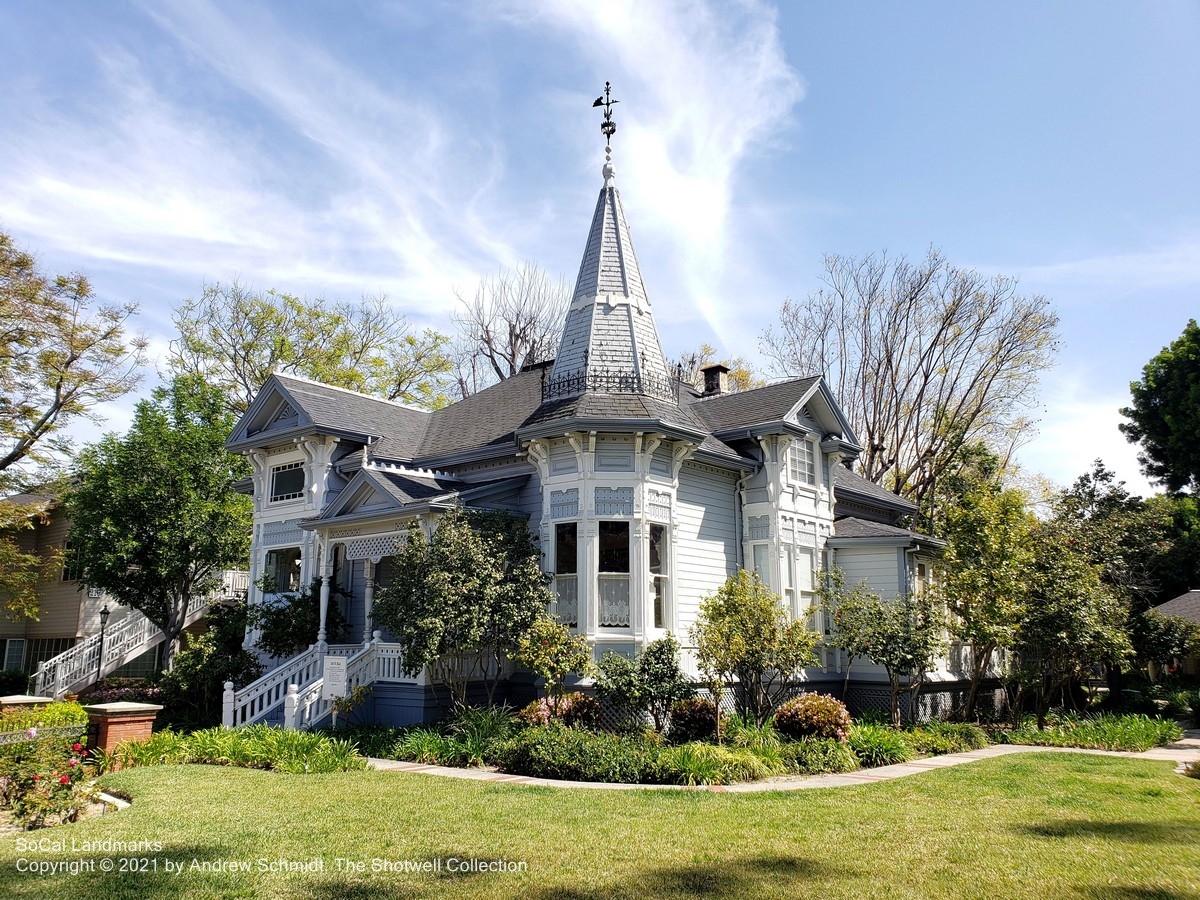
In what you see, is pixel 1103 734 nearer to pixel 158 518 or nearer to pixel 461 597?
pixel 461 597

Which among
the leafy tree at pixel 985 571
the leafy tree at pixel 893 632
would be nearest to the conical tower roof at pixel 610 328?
the leafy tree at pixel 893 632

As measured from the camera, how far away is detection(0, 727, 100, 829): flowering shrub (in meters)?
→ 8.77

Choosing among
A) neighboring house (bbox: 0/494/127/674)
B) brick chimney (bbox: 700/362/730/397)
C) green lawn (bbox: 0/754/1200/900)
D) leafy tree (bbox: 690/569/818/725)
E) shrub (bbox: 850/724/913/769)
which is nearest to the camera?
green lawn (bbox: 0/754/1200/900)

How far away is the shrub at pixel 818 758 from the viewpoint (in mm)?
13523

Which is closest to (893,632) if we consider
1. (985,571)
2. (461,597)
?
(985,571)

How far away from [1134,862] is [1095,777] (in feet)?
18.4

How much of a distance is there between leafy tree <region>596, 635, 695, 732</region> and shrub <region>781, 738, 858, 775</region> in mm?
2244

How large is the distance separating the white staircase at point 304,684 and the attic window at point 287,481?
211 inches

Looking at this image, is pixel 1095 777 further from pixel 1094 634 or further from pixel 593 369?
pixel 593 369

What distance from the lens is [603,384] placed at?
731 inches

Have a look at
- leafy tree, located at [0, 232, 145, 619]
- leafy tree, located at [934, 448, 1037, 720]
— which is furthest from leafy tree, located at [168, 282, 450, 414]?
leafy tree, located at [934, 448, 1037, 720]

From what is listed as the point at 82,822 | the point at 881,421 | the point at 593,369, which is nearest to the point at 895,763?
the point at 593,369

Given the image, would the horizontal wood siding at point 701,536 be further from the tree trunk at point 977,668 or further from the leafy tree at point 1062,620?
the leafy tree at point 1062,620

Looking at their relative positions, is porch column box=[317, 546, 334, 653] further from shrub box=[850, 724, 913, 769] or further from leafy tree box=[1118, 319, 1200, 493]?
leafy tree box=[1118, 319, 1200, 493]
